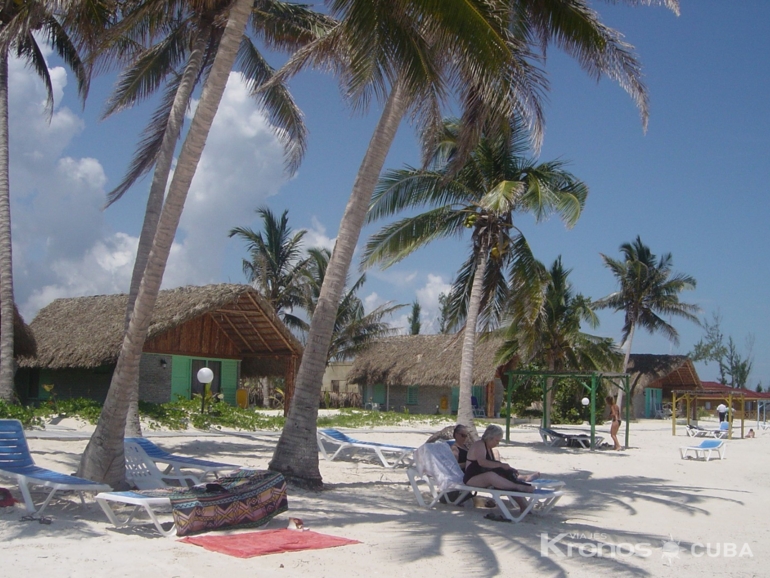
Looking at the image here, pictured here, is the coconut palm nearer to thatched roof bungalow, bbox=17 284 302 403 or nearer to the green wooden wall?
thatched roof bungalow, bbox=17 284 302 403

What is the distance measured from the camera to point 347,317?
30625mm

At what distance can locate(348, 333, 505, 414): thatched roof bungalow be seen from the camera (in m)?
31.5

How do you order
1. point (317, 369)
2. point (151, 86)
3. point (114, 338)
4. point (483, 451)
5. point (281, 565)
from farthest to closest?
point (114, 338) < point (151, 86) < point (317, 369) < point (483, 451) < point (281, 565)

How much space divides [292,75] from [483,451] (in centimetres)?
557

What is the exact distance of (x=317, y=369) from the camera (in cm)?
935

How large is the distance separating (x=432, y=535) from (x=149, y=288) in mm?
3617

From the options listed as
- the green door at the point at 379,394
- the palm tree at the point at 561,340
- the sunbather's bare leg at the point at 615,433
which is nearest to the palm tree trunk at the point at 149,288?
the sunbather's bare leg at the point at 615,433

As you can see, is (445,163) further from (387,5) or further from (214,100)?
(214,100)

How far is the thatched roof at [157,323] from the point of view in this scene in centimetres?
1922

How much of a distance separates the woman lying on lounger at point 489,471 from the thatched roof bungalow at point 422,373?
72.3ft

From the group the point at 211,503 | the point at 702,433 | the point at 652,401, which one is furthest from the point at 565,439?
the point at 652,401

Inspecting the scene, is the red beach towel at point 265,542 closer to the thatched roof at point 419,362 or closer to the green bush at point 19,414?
the green bush at point 19,414

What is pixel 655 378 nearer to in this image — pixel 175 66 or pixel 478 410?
pixel 478 410

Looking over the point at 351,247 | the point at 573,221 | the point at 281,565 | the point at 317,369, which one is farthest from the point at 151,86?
the point at 281,565
